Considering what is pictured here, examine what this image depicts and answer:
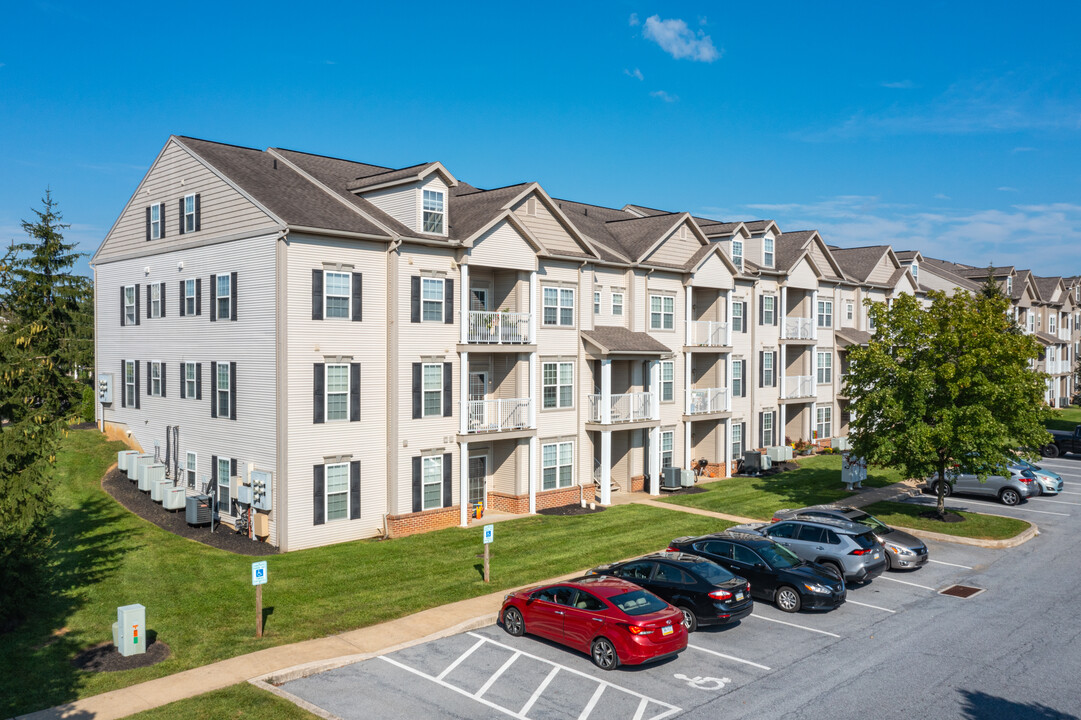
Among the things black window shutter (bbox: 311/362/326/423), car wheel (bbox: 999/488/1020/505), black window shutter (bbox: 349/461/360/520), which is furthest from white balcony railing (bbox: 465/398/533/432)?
car wheel (bbox: 999/488/1020/505)

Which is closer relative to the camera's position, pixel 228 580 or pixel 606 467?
pixel 228 580

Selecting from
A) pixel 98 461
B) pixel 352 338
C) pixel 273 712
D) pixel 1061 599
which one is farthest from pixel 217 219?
pixel 1061 599

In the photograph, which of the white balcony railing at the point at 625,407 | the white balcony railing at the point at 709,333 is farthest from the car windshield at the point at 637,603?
the white balcony railing at the point at 709,333

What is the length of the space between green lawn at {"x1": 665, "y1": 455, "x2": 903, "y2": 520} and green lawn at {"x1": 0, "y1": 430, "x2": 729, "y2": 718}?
2822mm

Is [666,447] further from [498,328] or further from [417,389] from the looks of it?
[417,389]

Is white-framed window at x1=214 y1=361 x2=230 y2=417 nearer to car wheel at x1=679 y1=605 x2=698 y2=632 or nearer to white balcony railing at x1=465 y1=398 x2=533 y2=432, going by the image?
white balcony railing at x1=465 y1=398 x2=533 y2=432

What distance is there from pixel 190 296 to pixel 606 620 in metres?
21.3

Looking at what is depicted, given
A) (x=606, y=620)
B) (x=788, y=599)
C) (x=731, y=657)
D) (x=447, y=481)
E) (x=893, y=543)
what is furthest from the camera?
(x=447, y=481)

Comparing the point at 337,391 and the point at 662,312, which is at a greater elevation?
the point at 662,312

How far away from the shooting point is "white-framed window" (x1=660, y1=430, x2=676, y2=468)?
121 feet

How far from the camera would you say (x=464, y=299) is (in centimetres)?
2873

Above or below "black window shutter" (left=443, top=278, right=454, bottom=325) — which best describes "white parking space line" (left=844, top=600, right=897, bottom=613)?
below

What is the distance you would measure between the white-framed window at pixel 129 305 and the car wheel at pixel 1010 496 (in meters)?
37.9

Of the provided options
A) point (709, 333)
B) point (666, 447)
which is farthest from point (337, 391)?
point (709, 333)
